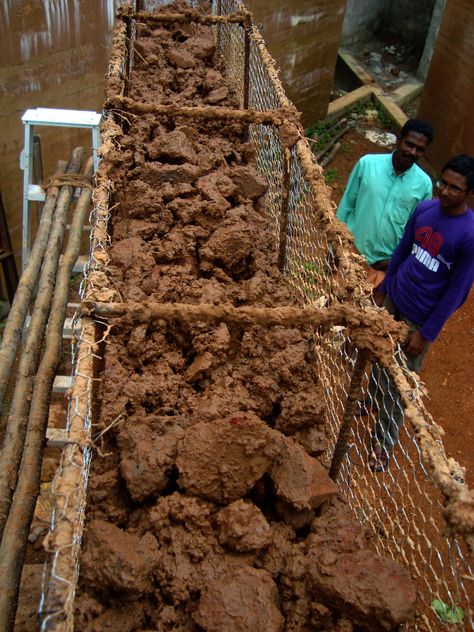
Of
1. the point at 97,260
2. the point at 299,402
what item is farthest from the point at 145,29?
the point at 299,402

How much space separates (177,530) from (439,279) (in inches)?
85.5

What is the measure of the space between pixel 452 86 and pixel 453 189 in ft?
18.4

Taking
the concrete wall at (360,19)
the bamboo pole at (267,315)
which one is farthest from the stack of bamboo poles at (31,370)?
the concrete wall at (360,19)

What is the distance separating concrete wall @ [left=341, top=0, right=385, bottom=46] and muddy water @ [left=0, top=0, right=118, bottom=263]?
7.69m

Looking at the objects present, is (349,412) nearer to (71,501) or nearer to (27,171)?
(71,501)

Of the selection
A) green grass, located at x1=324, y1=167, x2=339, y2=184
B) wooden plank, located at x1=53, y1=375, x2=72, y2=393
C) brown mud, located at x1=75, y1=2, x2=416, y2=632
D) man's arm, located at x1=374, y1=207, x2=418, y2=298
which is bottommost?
green grass, located at x1=324, y1=167, x2=339, y2=184

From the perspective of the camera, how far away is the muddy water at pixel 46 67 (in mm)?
5254

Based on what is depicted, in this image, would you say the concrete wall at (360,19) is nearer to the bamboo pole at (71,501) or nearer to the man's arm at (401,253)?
the man's arm at (401,253)

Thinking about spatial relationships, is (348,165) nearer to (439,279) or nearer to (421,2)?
(421,2)

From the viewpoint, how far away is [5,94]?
532 cm

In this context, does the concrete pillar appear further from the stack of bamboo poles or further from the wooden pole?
the wooden pole

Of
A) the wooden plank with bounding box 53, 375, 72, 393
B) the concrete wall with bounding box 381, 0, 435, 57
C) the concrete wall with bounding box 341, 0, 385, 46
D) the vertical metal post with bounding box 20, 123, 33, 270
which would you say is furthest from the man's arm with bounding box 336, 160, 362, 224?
the concrete wall with bounding box 381, 0, 435, 57

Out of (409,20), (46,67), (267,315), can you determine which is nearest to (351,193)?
(267,315)

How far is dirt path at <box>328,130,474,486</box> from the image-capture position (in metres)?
4.71
